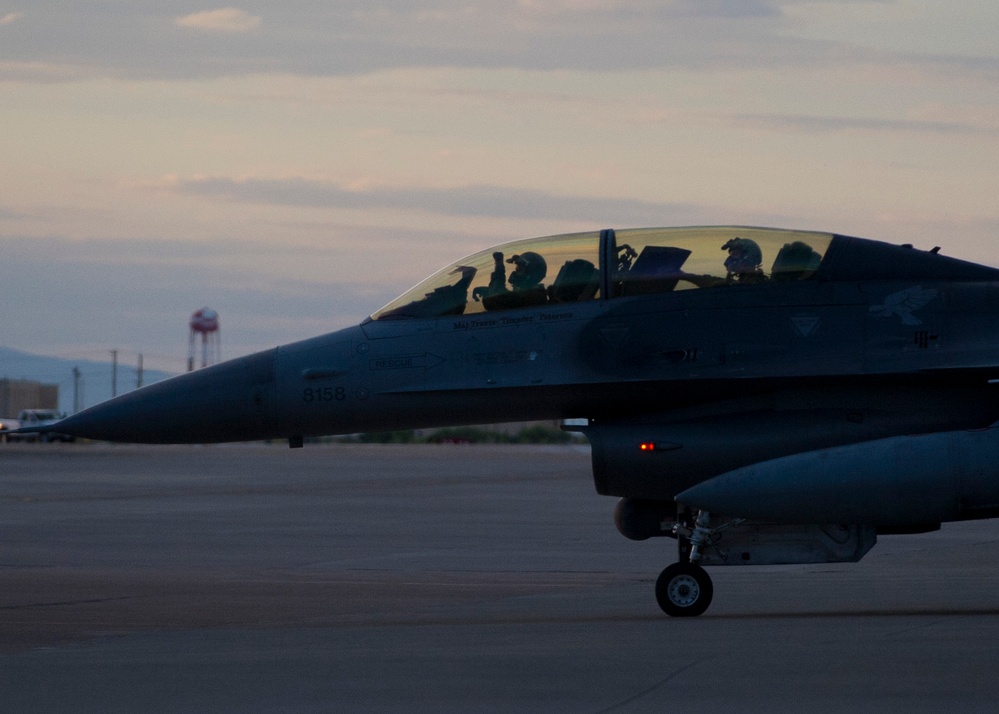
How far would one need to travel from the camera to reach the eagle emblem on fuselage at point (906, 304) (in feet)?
37.6

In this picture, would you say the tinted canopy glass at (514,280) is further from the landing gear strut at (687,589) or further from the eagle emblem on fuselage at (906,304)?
the eagle emblem on fuselage at (906,304)


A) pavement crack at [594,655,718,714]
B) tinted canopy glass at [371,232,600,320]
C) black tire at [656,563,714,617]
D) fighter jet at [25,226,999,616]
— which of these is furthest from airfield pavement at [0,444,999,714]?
tinted canopy glass at [371,232,600,320]

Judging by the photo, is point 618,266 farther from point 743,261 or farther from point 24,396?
point 24,396

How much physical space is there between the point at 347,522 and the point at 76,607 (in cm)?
1035

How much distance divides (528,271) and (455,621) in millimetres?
2830

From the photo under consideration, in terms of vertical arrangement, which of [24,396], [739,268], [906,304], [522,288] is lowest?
[906,304]

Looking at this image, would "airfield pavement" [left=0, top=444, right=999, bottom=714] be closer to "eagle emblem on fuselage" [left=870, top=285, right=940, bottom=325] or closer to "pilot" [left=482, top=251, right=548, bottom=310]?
"eagle emblem on fuselage" [left=870, top=285, right=940, bottom=325]

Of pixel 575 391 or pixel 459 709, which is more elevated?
pixel 575 391

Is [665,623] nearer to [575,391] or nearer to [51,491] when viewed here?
[575,391]

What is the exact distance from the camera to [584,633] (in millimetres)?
10539

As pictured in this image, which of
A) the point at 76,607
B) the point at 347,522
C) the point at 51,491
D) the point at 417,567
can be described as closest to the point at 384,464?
the point at 51,491

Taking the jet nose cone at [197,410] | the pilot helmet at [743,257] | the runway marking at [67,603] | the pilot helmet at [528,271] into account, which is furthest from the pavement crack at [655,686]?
the runway marking at [67,603]

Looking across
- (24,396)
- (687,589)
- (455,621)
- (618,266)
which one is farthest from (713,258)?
(24,396)

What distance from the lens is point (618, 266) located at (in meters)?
11.8
